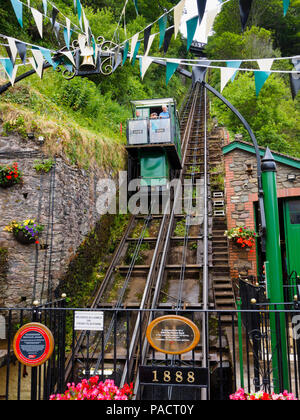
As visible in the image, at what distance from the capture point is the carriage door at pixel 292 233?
8602 mm

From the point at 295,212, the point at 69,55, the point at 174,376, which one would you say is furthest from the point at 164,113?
the point at 174,376

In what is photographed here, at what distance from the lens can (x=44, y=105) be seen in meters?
8.09

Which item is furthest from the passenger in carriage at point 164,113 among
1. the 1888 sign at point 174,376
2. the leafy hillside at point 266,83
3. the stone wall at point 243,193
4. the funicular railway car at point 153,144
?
the 1888 sign at point 174,376

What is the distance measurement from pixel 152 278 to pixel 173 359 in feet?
11.2

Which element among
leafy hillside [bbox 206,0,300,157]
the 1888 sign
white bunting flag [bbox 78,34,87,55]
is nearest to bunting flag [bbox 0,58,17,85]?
white bunting flag [bbox 78,34,87,55]

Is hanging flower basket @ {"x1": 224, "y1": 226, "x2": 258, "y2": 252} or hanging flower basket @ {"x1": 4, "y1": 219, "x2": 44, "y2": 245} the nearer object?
hanging flower basket @ {"x1": 4, "y1": 219, "x2": 44, "y2": 245}

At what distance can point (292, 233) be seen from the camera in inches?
347

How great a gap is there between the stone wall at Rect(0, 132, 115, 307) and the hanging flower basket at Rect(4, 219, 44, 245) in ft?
0.30

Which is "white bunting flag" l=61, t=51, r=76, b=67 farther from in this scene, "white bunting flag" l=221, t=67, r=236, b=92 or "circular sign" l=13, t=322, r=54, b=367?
"circular sign" l=13, t=322, r=54, b=367

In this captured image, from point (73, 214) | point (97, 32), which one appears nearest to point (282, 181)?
point (73, 214)

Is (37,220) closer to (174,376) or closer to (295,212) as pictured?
(174,376)

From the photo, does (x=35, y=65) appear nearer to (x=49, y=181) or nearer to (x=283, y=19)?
(x=49, y=181)

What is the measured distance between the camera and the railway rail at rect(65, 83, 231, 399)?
5.66m

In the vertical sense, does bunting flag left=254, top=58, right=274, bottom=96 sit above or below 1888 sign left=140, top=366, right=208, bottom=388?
above
